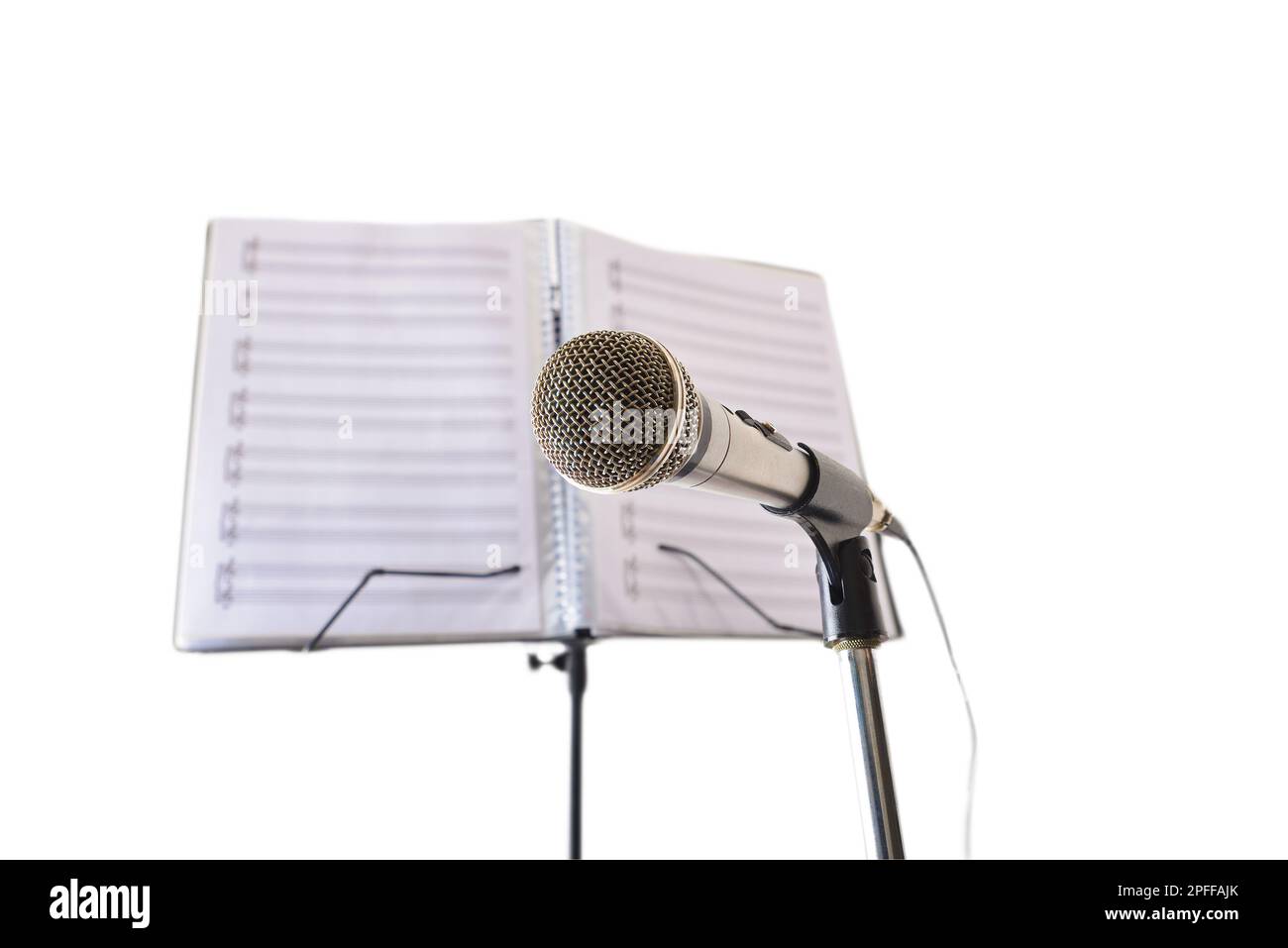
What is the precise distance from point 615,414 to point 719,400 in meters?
0.77

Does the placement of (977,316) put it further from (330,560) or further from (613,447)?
(613,447)

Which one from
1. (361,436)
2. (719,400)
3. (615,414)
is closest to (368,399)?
(361,436)

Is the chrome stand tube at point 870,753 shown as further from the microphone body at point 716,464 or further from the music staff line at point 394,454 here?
the music staff line at point 394,454

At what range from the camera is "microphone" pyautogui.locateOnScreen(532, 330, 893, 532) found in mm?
552

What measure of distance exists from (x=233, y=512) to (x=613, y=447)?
0.72 meters

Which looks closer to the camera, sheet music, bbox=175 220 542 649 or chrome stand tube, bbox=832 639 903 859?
chrome stand tube, bbox=832 639 903 859

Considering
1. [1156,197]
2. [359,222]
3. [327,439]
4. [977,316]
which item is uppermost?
[1156,197]

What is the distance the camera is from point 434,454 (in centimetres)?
118

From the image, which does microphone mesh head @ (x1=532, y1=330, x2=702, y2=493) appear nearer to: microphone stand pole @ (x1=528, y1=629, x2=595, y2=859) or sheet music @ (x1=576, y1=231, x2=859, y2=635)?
sheet music @ (x1=576, y1=231, x2=859, y2=635)

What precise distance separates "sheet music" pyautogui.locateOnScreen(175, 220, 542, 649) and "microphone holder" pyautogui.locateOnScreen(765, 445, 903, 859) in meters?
0.51

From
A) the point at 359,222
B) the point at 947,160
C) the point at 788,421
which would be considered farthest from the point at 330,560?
the point at 947,160

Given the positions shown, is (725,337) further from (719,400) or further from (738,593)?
(738,593)

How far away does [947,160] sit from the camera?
2.09m

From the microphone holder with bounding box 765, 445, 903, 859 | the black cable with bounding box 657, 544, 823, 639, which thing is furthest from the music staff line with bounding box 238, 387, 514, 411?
the microphone holder with bounding box 765, 445, 903, 859
